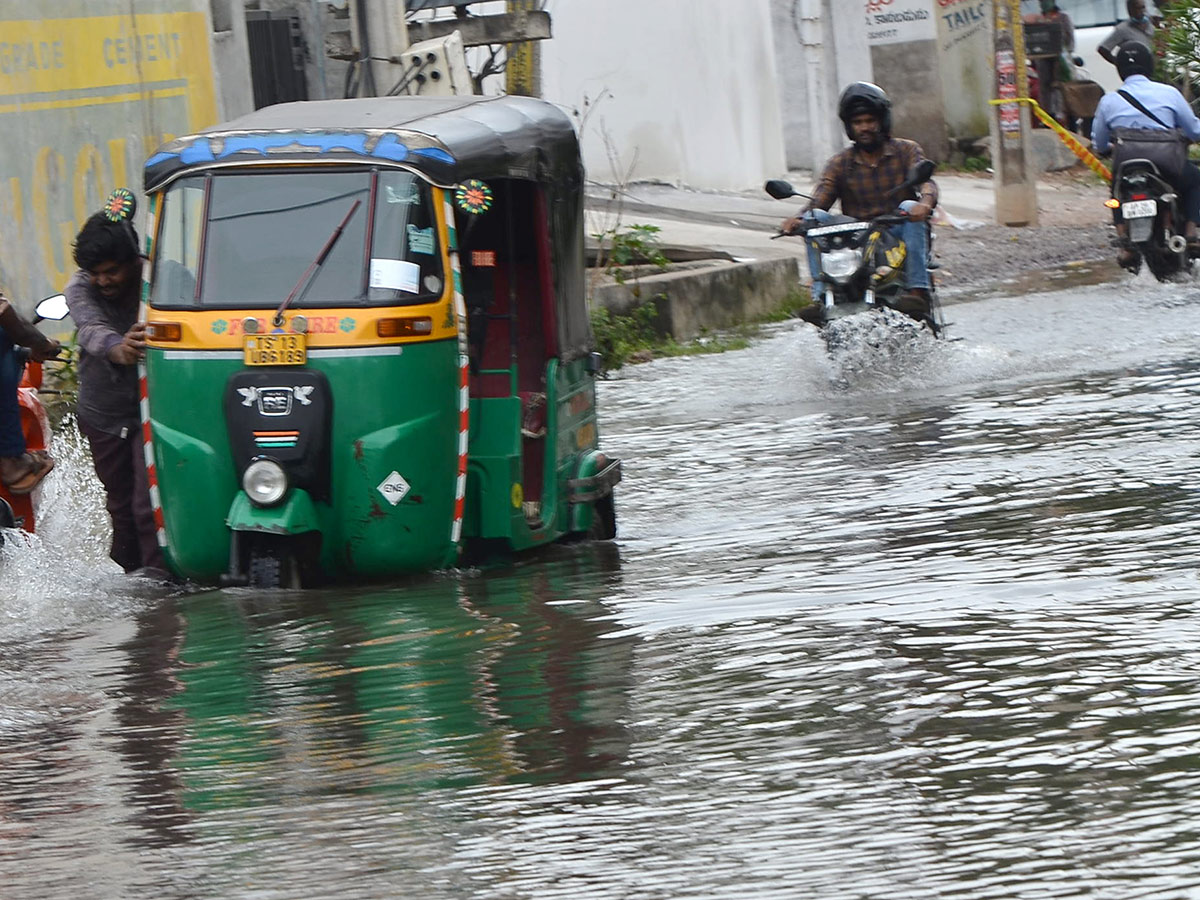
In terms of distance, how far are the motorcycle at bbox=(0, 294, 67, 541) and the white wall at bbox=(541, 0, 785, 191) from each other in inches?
551

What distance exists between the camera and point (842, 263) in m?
12.4

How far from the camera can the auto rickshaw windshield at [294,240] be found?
750cm

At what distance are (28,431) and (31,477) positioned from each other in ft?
1.01

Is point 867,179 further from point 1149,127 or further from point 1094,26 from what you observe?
point 1094,26

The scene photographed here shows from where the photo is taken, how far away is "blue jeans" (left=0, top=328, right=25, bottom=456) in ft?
26.6

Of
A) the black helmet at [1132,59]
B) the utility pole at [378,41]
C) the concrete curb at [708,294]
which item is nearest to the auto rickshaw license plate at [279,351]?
the utility pole at [378,41]

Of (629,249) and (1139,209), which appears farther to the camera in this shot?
(629,249)

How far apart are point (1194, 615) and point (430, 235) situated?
2856mm

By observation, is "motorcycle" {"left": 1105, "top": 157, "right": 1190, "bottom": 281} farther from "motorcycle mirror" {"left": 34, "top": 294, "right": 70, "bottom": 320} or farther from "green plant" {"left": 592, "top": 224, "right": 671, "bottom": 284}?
"motorcycle mirror" {"left": 34, "top": 294, "right": 70, "bottom": 320}

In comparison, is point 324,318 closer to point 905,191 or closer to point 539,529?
point 539,529

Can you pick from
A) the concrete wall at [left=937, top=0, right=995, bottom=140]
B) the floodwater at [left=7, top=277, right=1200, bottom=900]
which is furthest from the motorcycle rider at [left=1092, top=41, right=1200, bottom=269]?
the concrete wall at [left=937, top=0, right=995, bottom=140]

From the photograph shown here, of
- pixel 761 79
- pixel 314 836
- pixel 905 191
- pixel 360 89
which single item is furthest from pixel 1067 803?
pixel 761 79

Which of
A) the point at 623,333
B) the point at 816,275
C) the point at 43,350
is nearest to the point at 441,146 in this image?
the point at 43,350

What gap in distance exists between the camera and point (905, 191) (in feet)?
40.2
